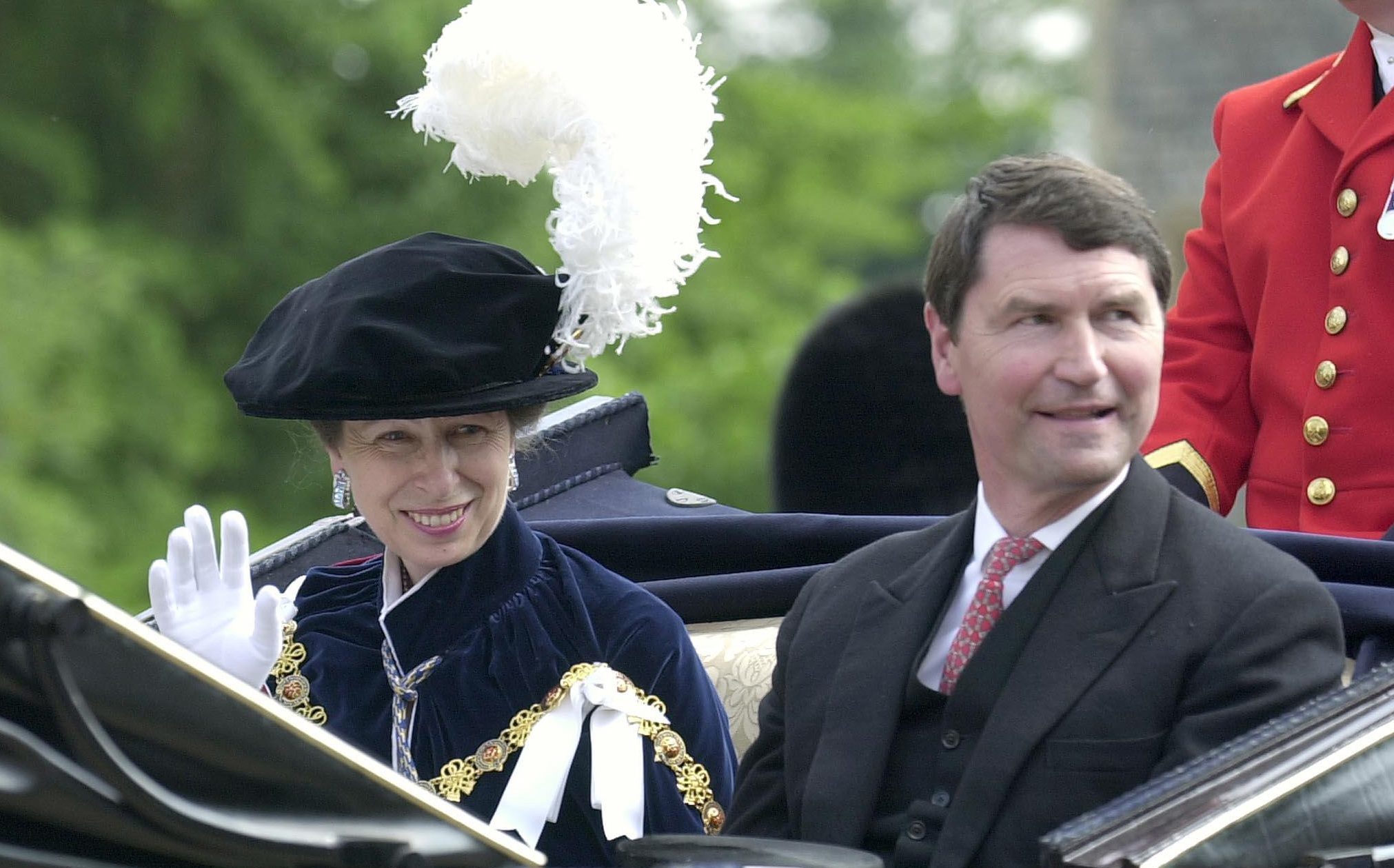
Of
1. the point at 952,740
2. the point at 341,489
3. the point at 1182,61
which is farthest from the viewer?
the point at 1182,61

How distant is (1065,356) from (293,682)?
1325 mm

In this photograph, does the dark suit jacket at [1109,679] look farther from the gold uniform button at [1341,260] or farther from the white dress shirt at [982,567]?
the gold uniform button at [1341,260]

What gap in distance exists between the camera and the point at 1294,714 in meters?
2.01

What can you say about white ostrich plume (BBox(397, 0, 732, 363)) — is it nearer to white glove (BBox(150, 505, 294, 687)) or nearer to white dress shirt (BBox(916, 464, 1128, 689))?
white glove (BBox(150, 505, 294, 687))

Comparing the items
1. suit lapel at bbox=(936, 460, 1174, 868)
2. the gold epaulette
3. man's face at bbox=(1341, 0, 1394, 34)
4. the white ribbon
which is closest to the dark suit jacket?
suit lapel at bbox=(936, 460, 1174, 868)

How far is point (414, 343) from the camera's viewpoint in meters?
2.88

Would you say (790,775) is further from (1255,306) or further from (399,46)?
(399,46)

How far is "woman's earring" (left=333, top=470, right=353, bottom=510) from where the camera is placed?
3155 mm

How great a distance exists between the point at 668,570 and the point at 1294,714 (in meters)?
1.66

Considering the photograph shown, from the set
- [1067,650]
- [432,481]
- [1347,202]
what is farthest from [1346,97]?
[432,481]

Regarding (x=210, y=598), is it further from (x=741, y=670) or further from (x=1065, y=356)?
(x=1065, y=356)

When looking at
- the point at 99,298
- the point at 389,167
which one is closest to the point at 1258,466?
the point at 99,298

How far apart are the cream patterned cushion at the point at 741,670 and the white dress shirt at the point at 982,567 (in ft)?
2.72

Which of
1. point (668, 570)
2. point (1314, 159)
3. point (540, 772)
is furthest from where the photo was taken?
point (668, 570)
